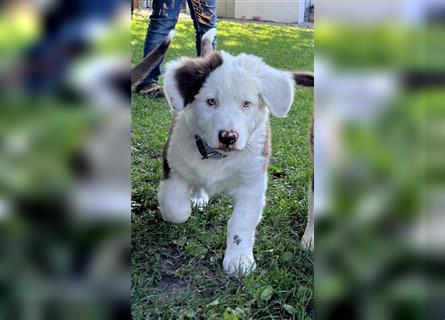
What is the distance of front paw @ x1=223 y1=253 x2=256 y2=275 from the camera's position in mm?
1704

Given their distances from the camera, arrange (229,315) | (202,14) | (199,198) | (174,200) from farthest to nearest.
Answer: (199,198), (174,200), (202,14), (229,315)

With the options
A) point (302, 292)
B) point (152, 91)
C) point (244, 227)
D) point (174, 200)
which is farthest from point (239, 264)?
point (152, 91)

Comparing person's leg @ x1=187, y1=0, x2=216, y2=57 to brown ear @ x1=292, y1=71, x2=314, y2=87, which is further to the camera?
person's leg @ x1=187, y1=0, x2=216, y2=57

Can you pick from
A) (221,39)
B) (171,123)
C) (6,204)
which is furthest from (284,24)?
(6,204)

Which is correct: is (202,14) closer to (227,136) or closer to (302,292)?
(227,136)

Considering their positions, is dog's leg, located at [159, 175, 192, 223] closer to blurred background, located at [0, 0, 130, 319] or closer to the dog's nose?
the dog's nose

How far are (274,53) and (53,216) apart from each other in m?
0.92

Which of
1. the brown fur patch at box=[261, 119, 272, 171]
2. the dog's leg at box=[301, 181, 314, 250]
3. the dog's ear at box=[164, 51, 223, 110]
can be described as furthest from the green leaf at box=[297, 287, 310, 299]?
the dog's ear at box=[164, 51, 223, 110]

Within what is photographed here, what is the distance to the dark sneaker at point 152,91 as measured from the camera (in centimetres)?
159

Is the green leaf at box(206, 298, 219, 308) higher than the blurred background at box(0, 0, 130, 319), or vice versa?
the blurred background at box(0, 0, 130, 319)

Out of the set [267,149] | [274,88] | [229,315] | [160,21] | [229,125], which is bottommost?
[229,315]

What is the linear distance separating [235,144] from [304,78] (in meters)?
0.30

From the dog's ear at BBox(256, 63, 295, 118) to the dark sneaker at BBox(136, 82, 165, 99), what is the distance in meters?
0.32

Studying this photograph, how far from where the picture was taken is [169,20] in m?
1.57
